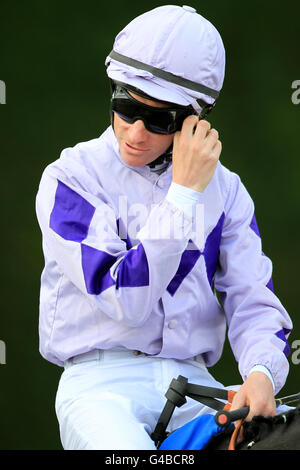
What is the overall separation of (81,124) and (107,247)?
162cm

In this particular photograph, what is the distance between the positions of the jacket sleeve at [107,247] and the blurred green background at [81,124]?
141 centimetres

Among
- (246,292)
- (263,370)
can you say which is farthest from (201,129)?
(263,370)

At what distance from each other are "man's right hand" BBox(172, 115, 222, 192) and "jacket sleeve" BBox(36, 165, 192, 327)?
9 cm

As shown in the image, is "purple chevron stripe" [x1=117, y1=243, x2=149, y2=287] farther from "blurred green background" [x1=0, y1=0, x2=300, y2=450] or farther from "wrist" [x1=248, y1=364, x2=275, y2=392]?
"blurred green background" [x1=0, y1=0, x2=300, y2=450]

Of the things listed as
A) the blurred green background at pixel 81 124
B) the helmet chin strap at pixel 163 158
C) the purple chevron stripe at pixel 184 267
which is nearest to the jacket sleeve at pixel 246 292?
the purple chevron stripe at pixel 184 267

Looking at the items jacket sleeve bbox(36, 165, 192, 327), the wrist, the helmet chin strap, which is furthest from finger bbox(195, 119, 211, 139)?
the wrist

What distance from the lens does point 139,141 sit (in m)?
2.21

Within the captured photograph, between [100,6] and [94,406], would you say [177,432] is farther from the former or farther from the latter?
[100,6]

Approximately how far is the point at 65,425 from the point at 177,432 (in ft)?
1.04

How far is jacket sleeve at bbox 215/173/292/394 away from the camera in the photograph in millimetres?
2320

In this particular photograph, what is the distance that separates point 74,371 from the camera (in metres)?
2.27

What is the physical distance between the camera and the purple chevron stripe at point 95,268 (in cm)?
213

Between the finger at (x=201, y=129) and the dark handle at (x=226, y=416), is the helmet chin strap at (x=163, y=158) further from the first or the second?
the dark handle at (x=226, y=416)

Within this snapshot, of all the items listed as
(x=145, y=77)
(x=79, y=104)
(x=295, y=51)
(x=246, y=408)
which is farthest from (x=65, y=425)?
(x=295, y=51)
